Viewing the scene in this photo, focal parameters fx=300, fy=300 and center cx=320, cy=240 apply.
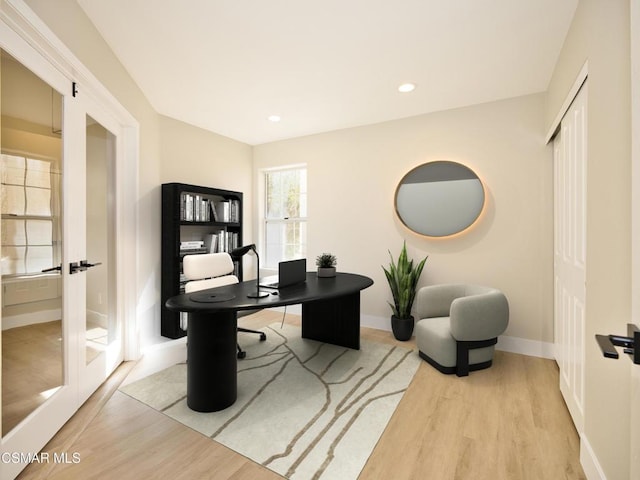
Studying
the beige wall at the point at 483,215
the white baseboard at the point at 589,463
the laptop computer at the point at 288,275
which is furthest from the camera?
the beige wall at the point at 483,215

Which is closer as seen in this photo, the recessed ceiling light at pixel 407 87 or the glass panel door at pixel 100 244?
the glass panel door at pixel 100 244

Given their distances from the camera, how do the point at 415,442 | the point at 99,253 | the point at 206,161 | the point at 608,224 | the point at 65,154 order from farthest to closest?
the point at 206,161, the point at 99,253, the point at 65,154, the point at 415,442, the point at 608,224

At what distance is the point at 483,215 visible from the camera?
3.14 meters

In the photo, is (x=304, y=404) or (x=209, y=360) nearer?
(x=209, y=360)

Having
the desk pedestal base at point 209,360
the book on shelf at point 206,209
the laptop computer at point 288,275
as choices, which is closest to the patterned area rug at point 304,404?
the desk pedestal base at point 209,360

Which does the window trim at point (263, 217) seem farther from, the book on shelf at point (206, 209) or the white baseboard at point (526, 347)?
the white baseboard at point (526, 347)

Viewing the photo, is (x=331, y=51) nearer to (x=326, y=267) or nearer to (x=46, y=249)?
(x=326, y=267)

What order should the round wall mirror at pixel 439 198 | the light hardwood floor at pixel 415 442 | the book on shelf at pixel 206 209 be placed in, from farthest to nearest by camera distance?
the book on shelf at pixel 206 209, the round wall mirror at pixel 439 198, the light hardwood floor at pixel 415 442

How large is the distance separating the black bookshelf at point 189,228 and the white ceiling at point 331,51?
3.25ft

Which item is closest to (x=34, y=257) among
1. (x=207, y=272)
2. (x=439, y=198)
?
(x=207, y=272)

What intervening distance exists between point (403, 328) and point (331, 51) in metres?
2.73

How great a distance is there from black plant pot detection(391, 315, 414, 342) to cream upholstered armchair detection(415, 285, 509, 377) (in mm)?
517

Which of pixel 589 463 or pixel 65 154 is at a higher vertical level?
pixel 65 154

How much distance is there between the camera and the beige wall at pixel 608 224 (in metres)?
1.14
